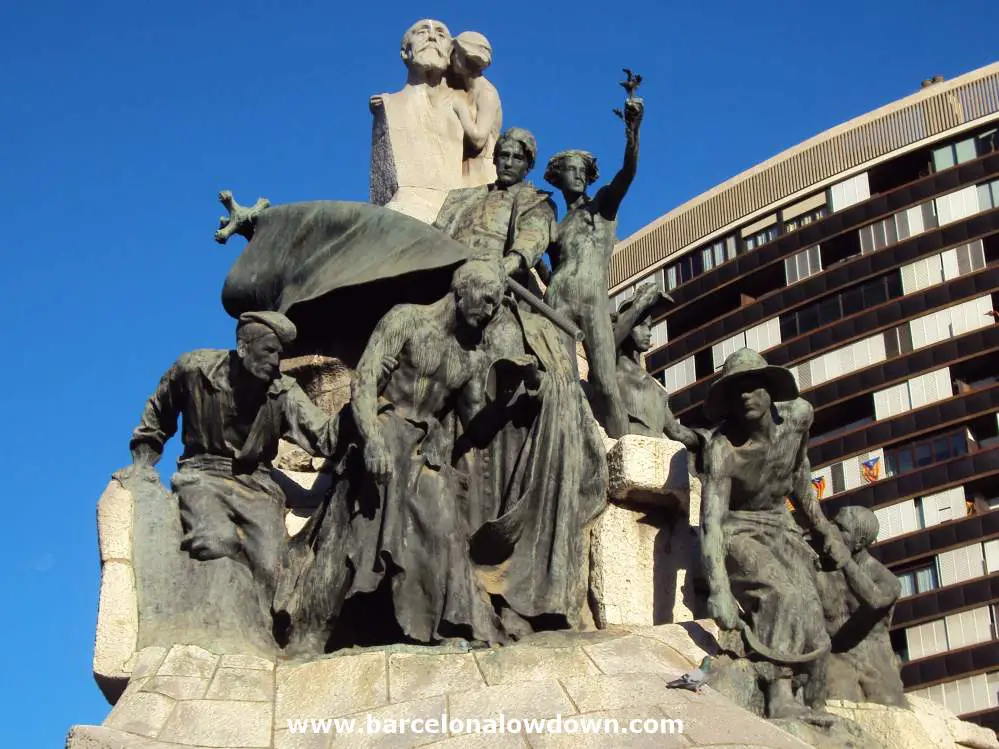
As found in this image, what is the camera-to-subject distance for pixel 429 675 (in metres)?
9.95

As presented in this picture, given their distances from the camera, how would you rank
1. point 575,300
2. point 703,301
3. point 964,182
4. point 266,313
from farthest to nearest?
point 703,301
point 964,182
point 575,300
point 266,313

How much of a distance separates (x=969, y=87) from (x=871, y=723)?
38966 millimetres

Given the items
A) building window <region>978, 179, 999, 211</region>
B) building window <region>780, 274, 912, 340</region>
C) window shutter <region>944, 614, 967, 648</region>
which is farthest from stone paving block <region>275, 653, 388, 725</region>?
building window <region>978, 179, 999, 211</region>

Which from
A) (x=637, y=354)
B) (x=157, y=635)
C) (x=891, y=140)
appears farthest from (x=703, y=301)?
(x=157, y=635)

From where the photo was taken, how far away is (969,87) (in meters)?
47.6

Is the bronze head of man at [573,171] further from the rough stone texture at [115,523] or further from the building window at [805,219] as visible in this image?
the building window at [805,219]

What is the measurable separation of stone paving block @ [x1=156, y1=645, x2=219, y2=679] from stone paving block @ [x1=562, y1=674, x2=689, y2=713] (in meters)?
1.97

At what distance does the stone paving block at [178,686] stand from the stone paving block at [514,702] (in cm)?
139

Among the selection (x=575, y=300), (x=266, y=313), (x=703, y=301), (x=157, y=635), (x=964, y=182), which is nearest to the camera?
(x=157, y=635)

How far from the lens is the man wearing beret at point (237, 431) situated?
36.4 ft

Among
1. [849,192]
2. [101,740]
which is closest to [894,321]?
[849,192]

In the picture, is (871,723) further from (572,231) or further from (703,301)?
(703,301)

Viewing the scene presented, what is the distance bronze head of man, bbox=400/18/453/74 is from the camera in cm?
1512

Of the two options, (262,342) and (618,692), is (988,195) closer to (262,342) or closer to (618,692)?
(262,342)
